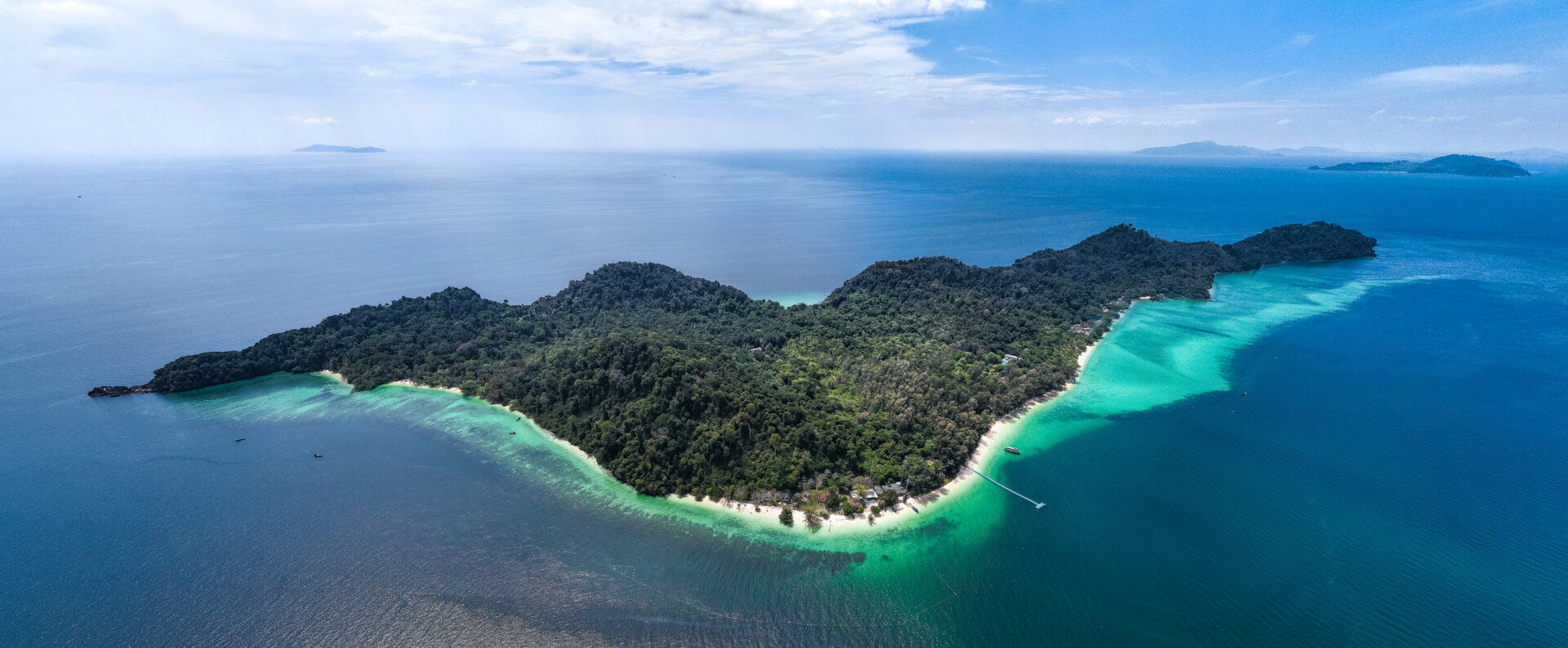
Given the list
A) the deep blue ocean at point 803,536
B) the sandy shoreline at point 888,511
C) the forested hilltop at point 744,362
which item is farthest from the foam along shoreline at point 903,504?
the deep blue ocean at point 803,536

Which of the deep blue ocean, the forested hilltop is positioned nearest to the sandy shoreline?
the forested hilltop

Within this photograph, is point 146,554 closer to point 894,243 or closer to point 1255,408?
point 1255,408

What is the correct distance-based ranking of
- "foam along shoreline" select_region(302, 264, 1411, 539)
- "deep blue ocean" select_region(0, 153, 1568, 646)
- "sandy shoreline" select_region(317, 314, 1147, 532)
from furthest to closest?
"foam along shoreline" select_region(302, 264, 1411, 539), "sandy shoreline" select_region(317, 314, 1147, 532), "deep blue ocean" select_region(0, 153, 1568, 646)

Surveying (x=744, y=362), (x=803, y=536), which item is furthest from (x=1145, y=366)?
(x=803, y=536)

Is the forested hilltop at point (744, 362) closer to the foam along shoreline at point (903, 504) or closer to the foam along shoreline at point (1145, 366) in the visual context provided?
the foam along shoreline at point (903, 504)

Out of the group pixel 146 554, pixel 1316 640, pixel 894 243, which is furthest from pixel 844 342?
pixel 894 243

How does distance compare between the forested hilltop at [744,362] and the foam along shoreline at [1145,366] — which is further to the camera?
the forested hilltop at [744,362]

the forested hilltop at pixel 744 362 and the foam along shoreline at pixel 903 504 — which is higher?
the forested hilltop at pixel 744 362

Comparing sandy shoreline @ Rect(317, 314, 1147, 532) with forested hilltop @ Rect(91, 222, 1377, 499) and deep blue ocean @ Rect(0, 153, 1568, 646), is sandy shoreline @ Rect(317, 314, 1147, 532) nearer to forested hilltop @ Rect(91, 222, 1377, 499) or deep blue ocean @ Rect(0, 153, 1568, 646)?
forested hilltop @ Rect(91, 222, 1377, 499)

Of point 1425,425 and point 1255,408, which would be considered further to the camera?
point 1255,408
